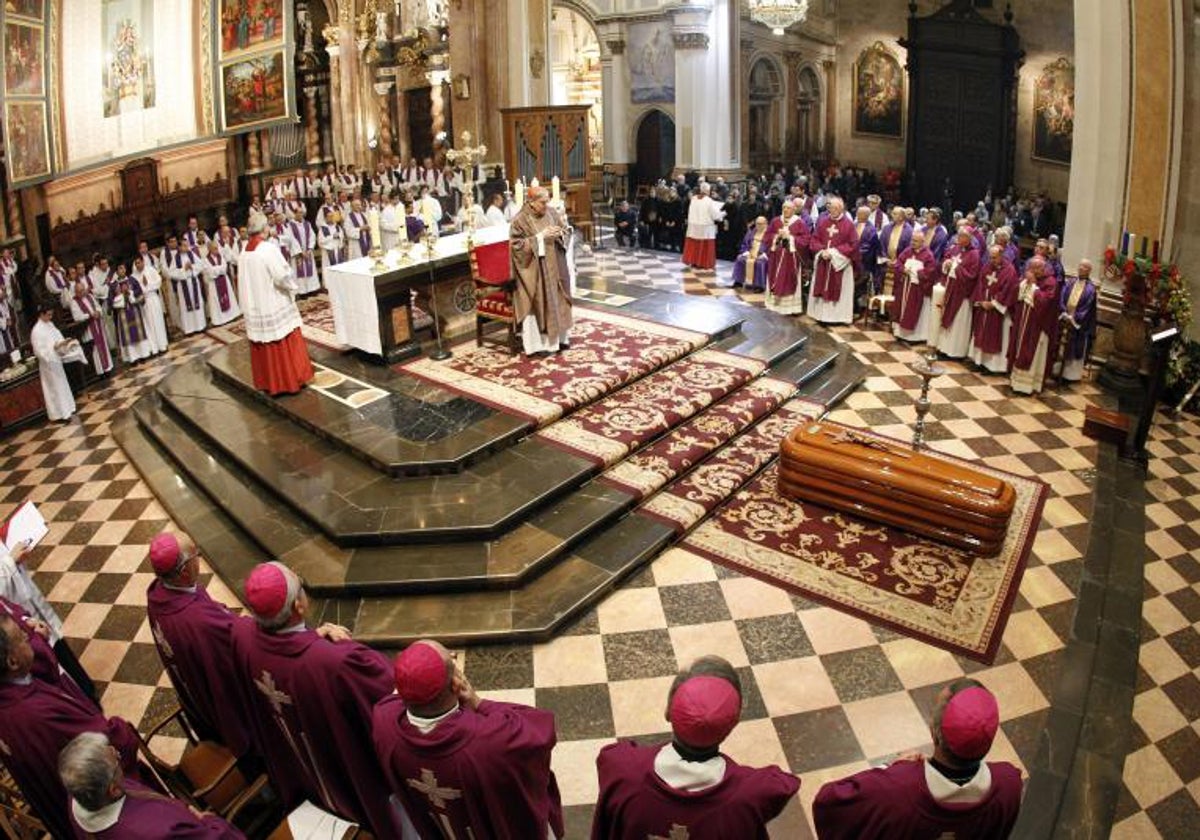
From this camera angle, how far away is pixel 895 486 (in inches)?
257

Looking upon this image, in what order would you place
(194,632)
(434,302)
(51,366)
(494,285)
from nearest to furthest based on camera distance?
(194,632) → (494,285) → (434,302) → (51,366)

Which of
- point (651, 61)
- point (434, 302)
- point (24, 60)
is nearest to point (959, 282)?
point (434, 302)

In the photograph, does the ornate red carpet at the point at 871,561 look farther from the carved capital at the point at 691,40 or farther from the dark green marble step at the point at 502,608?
the carved capital at the point at 691,40

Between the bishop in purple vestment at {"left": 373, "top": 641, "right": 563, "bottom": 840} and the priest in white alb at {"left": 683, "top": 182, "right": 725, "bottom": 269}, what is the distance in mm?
12108

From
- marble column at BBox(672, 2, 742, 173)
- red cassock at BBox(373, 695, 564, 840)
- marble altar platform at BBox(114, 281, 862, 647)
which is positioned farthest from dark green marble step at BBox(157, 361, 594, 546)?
marble column at BBox(672, 2, 742, 173)

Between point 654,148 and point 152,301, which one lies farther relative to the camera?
point 654,148

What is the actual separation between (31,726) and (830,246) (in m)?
10.2

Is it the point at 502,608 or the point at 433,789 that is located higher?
the point at 433,789

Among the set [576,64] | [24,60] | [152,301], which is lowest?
[152,301]

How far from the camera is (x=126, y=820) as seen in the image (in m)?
2.74

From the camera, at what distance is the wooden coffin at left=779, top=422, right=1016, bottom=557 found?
20.7 feet

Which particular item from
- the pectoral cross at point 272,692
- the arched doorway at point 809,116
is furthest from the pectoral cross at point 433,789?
the arched doorway at point 809,116

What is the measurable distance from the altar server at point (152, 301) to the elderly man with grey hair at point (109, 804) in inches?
417

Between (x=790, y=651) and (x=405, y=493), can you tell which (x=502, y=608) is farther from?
(x=790, y=651)
